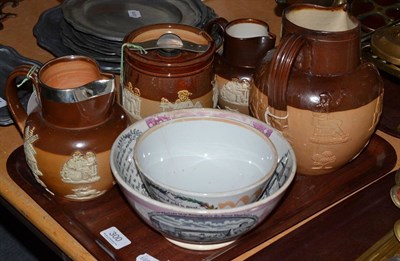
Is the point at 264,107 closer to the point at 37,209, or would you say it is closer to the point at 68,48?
the point at 37,209

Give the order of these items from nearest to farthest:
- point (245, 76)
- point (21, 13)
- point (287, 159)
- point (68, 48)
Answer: point (287, 159) < point (245, 76) < point (68, 48) < point (21, 13)

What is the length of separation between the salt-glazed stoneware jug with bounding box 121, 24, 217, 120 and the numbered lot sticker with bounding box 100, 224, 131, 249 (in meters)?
0.16

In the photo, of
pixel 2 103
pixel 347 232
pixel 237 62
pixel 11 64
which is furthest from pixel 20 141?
pixel 347 232

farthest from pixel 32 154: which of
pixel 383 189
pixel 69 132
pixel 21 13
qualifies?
pixel 21 13

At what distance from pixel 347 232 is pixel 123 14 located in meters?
0.59

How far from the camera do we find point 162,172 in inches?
31.3

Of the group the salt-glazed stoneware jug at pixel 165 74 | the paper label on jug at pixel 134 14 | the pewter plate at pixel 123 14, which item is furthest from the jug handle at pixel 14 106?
the paper label on jug at pixel 134 14

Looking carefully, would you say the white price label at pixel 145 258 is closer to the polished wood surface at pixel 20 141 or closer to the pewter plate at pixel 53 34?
the polished wood surface at pixel 20 141

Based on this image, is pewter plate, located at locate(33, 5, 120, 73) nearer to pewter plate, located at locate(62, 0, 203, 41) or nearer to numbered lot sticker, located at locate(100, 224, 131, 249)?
pewter plate, located at locate(62, 0, 203, 41)

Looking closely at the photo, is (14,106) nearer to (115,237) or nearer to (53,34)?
(115,237)

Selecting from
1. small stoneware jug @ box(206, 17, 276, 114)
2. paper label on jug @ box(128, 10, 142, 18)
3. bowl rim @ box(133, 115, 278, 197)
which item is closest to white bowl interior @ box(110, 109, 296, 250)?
bowl rim @ box(133, 115, 278, 197)

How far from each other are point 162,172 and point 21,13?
2.05 ft

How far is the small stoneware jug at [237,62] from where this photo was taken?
907 mm

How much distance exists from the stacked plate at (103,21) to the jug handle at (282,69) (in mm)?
338
